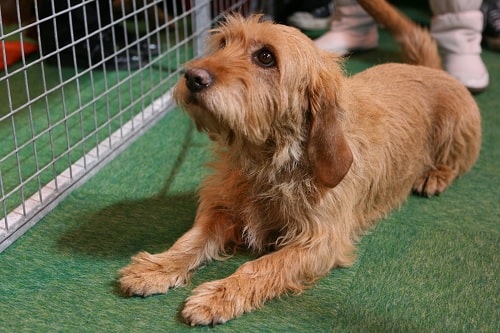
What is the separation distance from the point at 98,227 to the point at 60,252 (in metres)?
0.17

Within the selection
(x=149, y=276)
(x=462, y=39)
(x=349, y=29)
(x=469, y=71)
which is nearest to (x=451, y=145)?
(x=469, y=71)

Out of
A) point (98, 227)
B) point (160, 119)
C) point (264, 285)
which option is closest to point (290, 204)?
point (264, 285)

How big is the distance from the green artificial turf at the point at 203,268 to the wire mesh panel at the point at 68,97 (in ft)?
0.27

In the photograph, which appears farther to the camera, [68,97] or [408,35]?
[68,97]

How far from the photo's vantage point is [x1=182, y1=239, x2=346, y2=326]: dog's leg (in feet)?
5.21

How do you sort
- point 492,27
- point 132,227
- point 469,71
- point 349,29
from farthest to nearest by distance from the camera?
point 492,27 < point 349,29 < point 469,71 < point 132,227

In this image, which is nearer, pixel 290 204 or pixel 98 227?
pixel 290 204

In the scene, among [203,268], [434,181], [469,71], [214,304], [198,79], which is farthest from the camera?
[469,71]

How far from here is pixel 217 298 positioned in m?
1.61

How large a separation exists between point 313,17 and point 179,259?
2605 millimetres

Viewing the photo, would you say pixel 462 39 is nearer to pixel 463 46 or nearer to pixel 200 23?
pixel 463 46

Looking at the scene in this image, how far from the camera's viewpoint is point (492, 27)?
12.8 feet

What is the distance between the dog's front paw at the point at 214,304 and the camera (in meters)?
1.57

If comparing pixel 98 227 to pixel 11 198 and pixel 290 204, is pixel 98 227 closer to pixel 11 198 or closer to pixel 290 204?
pixel 11 198
